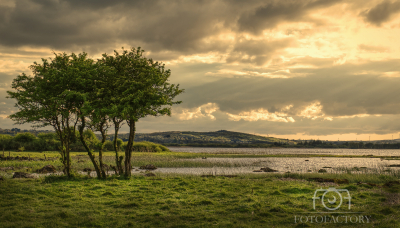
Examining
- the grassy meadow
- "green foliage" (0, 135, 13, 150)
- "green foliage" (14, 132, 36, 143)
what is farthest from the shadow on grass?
"green foliage" (14, 132, 36, 143)

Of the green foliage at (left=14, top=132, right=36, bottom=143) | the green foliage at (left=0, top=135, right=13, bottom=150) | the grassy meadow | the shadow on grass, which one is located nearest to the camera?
the grassy meadow

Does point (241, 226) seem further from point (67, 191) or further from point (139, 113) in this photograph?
point (139, 113)

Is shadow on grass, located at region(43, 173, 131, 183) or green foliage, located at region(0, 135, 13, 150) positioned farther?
green foliage, located at region(0, 135, 13, 150)

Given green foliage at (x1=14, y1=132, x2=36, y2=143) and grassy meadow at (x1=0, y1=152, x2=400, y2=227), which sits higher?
green foliage at (x1=14, y1=132, x2=36, y2=143)

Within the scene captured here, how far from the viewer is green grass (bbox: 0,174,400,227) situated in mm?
14695

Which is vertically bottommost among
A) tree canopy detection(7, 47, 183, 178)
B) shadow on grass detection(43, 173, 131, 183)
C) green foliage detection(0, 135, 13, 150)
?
shadow on grass detection(43, 173, 131, 183)

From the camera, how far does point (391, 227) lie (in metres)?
13.2

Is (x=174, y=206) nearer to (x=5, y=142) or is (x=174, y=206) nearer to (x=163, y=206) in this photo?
(x=163, y=206)

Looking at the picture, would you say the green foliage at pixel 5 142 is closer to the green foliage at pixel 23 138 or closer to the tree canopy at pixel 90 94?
the green foliage at pixel 23 138

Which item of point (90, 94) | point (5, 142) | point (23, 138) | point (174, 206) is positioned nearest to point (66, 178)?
point (90, 94)

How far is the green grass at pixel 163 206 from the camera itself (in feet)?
48.2

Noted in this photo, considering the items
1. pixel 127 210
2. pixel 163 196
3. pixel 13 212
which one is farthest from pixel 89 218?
pixel 163 196

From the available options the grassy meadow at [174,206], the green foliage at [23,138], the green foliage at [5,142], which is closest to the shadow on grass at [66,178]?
the grassy meadow at [174,206]

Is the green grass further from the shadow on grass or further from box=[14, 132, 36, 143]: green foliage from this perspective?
box=[14, 132, 36, 143]: green foliage
